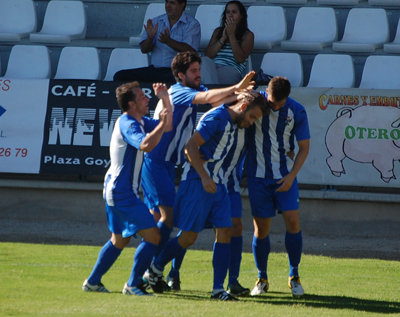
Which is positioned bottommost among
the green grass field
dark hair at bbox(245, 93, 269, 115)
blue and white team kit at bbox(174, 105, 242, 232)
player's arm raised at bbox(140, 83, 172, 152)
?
the green grass field

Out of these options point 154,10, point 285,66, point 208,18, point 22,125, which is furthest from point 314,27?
point 22,125

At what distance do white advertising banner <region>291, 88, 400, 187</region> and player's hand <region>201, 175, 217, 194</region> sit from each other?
4.60m

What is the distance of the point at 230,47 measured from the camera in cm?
1256

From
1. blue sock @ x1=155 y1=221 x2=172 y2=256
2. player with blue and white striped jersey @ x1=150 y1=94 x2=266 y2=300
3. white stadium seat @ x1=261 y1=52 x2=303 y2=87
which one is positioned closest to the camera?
player with blue and white striped jersey @ x1=150 y1=94 x2=266 y2=300

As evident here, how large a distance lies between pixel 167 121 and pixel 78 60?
22.1 ft

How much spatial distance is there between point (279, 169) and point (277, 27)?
631cm

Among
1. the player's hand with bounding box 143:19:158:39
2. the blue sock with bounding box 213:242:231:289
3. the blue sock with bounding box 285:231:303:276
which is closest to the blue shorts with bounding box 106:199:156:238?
the blue sock with bounding box 213:242:231:289

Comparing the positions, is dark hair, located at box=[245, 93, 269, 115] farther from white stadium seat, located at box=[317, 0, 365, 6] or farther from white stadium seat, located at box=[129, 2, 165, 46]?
white stadium seat, located at box=[317, 0, 365, 6]

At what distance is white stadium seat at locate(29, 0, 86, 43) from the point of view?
46.8 ft

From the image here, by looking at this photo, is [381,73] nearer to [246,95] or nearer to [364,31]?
[364,31]

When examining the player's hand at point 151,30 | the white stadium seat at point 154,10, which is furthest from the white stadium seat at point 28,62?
the player's hand at point 151,30

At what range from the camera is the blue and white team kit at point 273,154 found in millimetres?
7703

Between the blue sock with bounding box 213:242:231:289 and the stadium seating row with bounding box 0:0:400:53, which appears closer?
the blue sock with bounding box 213:242:231:289

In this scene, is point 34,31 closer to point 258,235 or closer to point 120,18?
point 120,18
